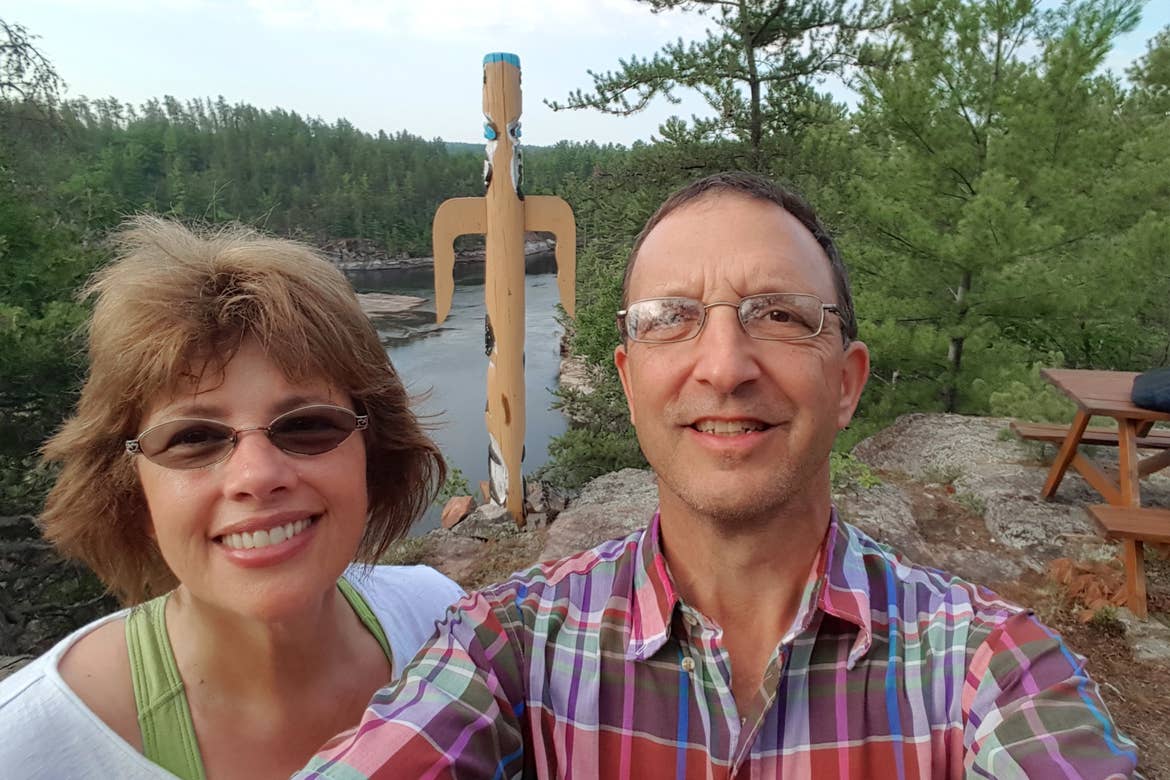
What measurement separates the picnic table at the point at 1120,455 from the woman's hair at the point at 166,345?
3.63 meters

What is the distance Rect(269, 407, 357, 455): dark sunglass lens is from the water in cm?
846

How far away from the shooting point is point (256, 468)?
1.18 m

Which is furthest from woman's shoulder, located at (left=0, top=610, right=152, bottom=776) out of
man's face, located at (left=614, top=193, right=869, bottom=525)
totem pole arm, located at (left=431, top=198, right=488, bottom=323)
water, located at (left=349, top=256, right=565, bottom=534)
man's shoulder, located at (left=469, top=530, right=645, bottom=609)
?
water, located at (left=349, top=256, right=565, bottom=534)

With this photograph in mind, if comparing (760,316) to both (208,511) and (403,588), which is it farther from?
(403,588)

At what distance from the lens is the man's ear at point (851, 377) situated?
1310 millimetres

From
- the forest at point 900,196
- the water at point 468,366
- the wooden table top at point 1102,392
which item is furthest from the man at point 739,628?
the water at point 468,366

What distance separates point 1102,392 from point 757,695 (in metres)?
3.96

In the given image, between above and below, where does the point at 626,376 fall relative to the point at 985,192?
below

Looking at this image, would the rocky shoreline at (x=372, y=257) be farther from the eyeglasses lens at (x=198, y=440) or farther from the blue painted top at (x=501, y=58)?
the eyeglasses lens at (x=198, y=440)

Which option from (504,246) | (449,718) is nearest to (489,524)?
(504,246)

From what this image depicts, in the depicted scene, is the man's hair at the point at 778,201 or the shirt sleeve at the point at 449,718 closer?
the shirt sleeve at the point at 449,718

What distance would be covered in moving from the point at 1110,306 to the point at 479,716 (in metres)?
7.73

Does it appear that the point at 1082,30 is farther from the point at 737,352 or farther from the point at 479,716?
the point at 479,716

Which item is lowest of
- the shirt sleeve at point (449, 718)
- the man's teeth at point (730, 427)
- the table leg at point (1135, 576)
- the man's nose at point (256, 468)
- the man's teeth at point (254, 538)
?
the table leg at point (1135, 576)
